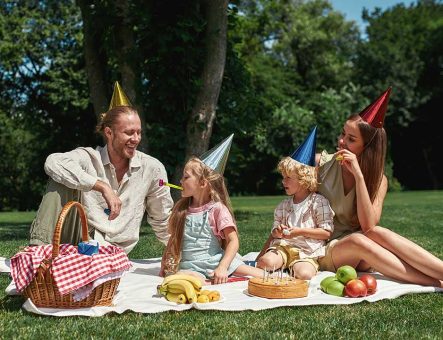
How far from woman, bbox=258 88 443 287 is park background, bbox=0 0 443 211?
16.0ft

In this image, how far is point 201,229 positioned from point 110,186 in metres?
0.74

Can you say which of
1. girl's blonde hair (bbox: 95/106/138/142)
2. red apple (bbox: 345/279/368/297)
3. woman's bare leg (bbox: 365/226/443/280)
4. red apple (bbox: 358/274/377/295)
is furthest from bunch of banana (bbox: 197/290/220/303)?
girl's blonde hair (bbox: 95/106/138/142)

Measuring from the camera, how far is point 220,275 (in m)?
4.16

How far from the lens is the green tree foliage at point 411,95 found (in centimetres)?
2977

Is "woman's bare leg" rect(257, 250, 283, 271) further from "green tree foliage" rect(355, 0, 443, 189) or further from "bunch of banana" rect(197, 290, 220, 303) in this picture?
"green tree foliage" rect(355, 0, 443, 189)

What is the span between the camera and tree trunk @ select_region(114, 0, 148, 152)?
941 cm

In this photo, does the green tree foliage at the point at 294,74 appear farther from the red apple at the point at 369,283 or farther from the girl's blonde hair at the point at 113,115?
the red apple at the point at 369,283

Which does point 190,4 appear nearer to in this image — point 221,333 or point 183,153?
point 183,153

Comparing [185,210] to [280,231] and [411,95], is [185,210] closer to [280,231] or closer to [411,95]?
[280,231]

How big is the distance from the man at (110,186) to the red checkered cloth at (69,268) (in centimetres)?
75

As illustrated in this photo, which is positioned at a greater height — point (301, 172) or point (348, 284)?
point (301, 172)

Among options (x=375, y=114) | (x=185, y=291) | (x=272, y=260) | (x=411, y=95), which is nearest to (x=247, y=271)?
(x=272, y=260)

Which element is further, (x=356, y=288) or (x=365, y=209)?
(x=365, y=209)

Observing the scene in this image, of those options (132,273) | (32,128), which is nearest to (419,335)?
(132,273)
